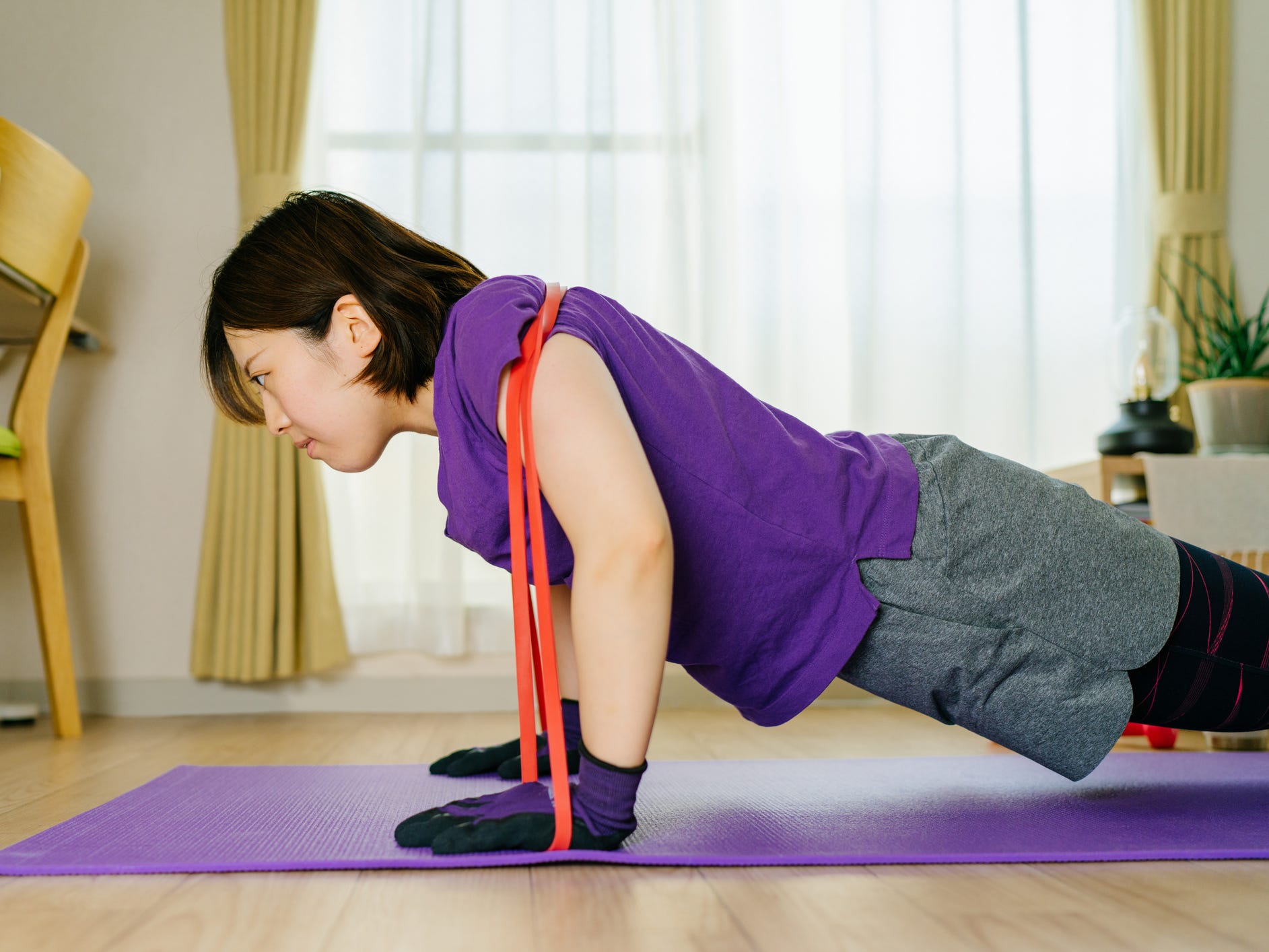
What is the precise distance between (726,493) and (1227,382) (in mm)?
1583

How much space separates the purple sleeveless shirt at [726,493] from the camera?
879mm

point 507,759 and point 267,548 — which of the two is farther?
point 267,548

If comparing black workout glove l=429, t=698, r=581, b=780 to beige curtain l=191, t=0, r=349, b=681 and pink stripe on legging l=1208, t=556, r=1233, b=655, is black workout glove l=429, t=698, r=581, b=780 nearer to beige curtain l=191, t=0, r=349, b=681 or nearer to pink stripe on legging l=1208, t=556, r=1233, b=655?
pink stripe on legging l=1208, t=556, r=1233, b=655

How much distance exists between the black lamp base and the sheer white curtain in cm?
37

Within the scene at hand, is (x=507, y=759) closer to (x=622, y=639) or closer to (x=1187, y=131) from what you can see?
(x=622, y=639)

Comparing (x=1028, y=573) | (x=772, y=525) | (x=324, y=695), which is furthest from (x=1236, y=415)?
(x=324, y=695)

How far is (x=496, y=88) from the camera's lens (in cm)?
238

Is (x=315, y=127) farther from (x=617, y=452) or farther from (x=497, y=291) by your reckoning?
(x=617, y=452)

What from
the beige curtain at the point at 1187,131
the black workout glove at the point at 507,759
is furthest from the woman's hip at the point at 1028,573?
the beige curtain at the point at 1187,131

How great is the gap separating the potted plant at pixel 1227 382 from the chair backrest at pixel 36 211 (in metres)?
2.19

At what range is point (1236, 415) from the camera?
201 cm

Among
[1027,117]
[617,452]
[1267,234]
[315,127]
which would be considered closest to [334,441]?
[617,452]

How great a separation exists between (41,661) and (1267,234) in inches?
121

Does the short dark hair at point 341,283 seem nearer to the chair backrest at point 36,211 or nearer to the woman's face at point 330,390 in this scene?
the woman's face at point 330,390
